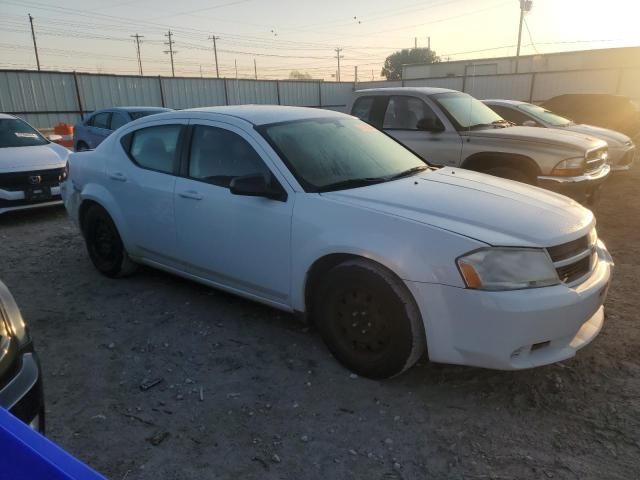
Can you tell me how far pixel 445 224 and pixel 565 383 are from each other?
1.28 m

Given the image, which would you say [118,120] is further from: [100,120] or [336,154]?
[336,154]

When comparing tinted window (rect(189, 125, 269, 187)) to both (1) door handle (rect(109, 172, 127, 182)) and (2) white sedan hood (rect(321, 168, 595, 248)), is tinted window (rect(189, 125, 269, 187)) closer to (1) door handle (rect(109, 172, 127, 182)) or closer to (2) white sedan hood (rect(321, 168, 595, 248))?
(2) white sedan hood (rect(321, 168, 595, 248))

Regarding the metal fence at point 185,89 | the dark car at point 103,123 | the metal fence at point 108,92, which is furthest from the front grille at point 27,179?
the metal fence at point 185,89

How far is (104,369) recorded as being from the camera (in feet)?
11.0

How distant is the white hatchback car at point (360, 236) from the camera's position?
2.66m

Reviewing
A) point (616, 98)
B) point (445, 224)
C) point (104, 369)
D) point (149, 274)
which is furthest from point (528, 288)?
point (616, 98)

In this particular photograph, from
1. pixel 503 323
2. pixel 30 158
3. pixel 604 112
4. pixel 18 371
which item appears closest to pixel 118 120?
pixel 30 158

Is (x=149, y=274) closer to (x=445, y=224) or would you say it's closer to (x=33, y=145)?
(x=445, y=224)

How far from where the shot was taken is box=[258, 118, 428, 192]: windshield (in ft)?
11.2

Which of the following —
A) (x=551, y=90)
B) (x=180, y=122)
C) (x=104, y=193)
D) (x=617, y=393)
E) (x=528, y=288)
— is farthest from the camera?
(x=551, y=90)

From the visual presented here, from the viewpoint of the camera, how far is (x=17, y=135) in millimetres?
8172

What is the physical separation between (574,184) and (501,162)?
0.91 meters

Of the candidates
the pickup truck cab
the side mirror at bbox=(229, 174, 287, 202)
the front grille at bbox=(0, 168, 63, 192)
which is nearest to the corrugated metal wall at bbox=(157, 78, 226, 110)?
the front grille at bbox=(0, 168, 63, 192)

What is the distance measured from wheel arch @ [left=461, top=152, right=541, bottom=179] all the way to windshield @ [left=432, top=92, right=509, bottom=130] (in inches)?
19.6
